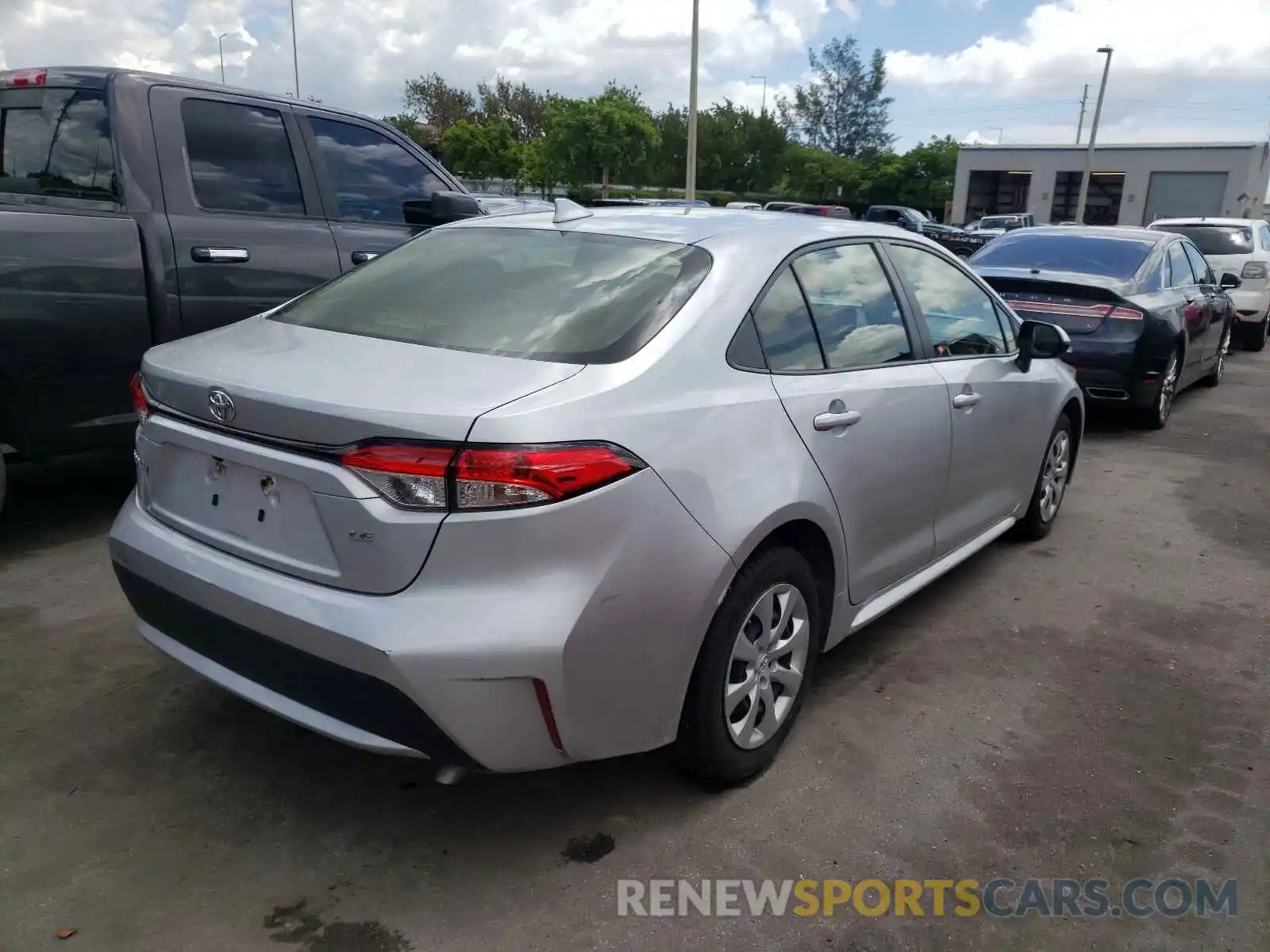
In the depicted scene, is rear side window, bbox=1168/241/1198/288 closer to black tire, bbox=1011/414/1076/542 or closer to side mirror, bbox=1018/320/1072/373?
black tire, bbox=1011/414/1076/542

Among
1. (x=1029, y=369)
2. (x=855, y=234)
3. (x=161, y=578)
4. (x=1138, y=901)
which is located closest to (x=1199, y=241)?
(x=1029, y=369)

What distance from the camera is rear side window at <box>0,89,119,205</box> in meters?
4.59

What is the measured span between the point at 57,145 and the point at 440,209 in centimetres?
182

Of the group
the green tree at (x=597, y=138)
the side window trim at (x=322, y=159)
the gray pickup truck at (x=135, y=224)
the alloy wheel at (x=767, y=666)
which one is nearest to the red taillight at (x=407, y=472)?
the alloy wheel at (x=767, y=666)

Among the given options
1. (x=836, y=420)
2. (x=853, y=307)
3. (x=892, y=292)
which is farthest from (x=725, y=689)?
(x=892, y=292)

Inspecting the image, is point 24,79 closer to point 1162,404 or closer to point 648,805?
point 648,805

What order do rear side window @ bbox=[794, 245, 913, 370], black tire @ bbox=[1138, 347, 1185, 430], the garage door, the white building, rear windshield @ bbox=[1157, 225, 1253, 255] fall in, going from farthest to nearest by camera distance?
1. the garage door
2. the white building
3. rear windshield @ bbox=[1157, 225, 1253, 255]
4. black tire @ bbox=[1138, 347, 1185, 430]
5. rear side window @ bbox=[794, 245, 913, 370]

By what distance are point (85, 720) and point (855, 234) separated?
3.03 m

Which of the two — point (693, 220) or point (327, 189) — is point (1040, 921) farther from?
point (327, 189)

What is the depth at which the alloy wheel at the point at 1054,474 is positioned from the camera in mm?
5071

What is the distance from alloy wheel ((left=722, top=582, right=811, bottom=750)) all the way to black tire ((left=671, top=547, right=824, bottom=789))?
0.06ft

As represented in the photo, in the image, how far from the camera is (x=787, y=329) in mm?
3055

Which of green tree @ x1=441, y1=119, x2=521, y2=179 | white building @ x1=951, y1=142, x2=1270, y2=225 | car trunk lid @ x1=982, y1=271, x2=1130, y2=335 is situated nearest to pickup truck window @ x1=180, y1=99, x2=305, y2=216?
car trunk lid @ x1=982, y1=271, x2=1130, y2=335

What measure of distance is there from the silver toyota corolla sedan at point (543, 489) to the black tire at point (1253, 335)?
12.2m
